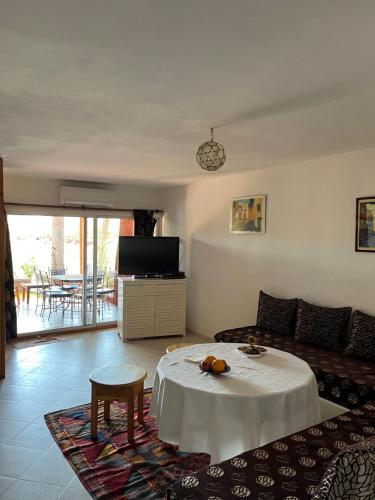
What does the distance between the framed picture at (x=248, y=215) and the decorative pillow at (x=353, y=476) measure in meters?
3.54

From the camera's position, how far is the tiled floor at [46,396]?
2328mm

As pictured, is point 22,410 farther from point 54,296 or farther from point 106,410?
point 54,296

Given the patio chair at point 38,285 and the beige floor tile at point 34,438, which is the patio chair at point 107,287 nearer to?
the patio chair at point 38,285

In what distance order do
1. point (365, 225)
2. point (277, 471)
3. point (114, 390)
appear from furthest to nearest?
point (365, 225) < point (114, 390) < point (277, 471)

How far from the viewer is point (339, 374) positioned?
2.94 metres

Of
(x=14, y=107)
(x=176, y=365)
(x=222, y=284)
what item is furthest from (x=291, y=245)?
(x=14, y=107)

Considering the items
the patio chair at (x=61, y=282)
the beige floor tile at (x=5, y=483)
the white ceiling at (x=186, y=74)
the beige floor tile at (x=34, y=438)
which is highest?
the white ceiling at (x=186, y=74)

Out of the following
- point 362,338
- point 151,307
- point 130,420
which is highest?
point 362,338

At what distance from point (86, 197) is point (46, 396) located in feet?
10.6

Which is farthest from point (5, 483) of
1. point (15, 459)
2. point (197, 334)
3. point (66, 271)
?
point (66, 271)

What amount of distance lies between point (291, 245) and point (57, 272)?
3845mm

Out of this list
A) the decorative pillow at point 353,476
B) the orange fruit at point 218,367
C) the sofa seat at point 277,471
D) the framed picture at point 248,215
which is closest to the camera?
the decorative pillow at point 353,476

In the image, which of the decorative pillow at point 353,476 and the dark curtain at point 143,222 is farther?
the dark curtain at point 143,222

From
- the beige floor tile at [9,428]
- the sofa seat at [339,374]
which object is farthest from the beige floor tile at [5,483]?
the sofa seat at [339,374]
